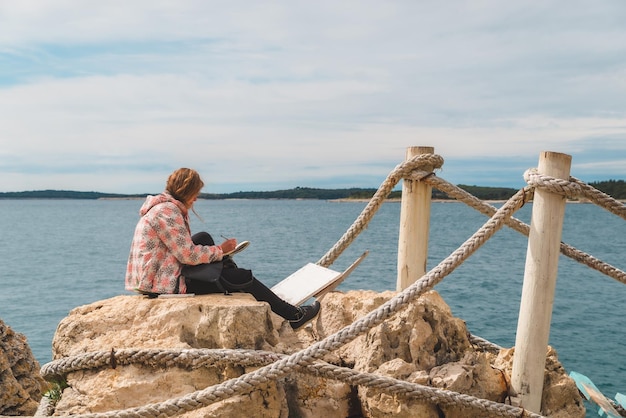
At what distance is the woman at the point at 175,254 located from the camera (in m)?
4.78

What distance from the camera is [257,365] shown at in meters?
4.23

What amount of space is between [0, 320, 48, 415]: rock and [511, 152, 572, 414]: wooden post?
427 centimetres

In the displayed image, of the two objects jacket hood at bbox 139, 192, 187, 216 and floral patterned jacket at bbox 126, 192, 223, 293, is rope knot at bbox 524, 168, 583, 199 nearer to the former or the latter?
floral patterned jacket at bbox 126, 192, 223, 293

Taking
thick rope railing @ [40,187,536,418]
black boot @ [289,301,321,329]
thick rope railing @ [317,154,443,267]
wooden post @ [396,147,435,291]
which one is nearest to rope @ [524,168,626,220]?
thick rope railing @ [40,187,536,418]

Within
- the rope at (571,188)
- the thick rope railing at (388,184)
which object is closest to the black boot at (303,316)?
the thick rope railing at (388,184)

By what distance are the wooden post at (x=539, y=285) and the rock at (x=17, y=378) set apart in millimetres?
4267

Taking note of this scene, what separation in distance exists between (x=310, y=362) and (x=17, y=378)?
129 inches

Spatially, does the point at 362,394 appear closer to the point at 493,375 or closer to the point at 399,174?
the point at 493,375

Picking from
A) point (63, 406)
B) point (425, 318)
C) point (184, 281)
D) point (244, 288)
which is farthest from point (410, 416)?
point (63, 406)

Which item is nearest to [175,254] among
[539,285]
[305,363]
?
[305,363]

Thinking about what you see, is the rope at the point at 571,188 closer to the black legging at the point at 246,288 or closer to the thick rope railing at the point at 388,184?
the thick rope railing at the point at 388,184

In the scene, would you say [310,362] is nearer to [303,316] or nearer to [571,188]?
[303,316]

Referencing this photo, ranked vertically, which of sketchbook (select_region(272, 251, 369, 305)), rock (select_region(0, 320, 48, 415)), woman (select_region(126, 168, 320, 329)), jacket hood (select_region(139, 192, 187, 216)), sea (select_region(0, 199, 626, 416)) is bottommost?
sea (select_region(0, 199, 626, 416))

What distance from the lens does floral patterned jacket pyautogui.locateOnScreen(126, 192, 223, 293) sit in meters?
4.77
